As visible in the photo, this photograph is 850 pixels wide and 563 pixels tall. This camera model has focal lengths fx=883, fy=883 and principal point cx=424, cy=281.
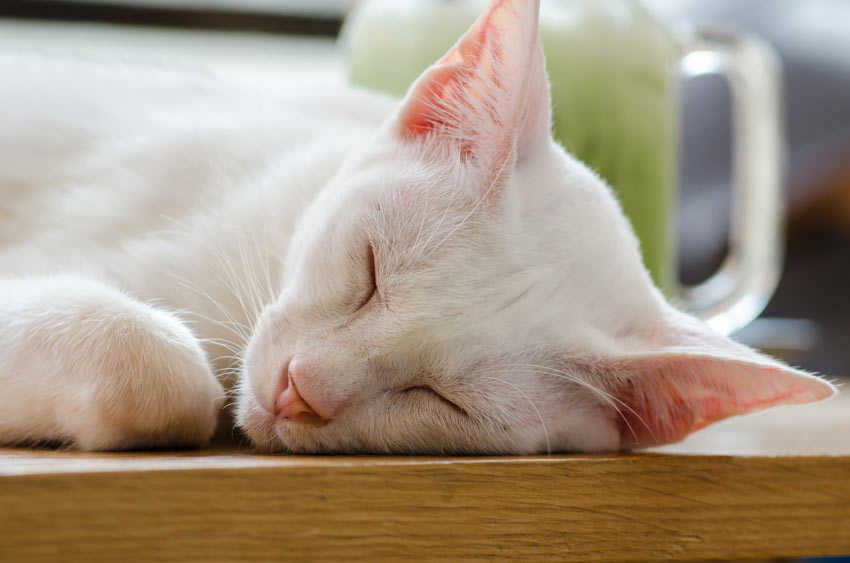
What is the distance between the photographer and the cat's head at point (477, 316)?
685 mm

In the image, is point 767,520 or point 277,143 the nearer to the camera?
point 767,520

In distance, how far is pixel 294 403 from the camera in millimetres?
683

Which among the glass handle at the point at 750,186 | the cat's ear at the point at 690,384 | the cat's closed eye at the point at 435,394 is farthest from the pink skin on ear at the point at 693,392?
the glass handle at the point at 750,186

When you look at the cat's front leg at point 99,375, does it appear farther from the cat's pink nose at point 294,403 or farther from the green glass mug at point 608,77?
the green glass mug at point 608,77

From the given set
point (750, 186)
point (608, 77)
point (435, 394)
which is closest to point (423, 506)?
point (435, 394)

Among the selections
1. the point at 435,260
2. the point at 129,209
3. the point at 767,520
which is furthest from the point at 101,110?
the point at 767,520

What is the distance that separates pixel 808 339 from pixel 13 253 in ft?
4.93

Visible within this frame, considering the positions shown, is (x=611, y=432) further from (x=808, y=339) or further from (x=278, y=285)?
(x=808, y=339)

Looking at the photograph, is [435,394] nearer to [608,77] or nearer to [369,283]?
[369,283]

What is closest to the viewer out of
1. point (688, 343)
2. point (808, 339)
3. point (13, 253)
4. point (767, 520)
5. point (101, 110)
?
point (767, 520)

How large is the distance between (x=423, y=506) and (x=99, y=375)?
0.28m

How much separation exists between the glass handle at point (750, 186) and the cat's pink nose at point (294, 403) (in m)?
0.88

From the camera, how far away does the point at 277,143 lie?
1.00 meters

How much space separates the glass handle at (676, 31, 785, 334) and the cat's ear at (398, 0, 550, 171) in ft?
2.38
